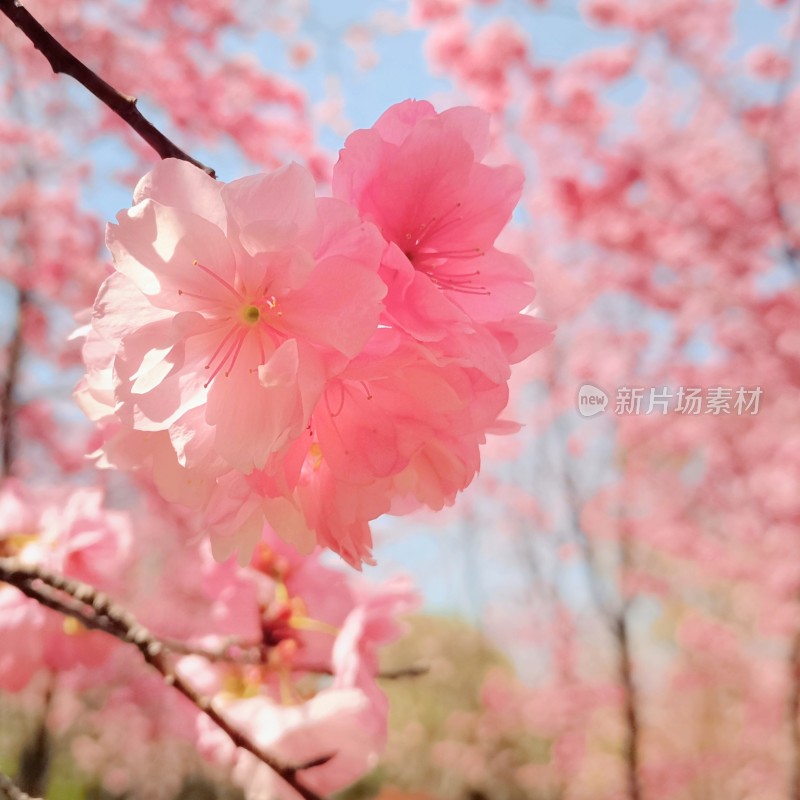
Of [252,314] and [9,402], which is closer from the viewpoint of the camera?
[252,314]

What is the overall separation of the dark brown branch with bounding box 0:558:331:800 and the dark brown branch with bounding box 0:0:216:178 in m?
0.30

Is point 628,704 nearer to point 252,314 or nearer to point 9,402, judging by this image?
point 9,402

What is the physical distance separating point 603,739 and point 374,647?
5.01m

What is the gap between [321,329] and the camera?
348mm

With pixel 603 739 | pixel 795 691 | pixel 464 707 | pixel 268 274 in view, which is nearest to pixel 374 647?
pixel 268 274

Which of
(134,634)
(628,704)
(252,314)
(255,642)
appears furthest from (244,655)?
(628,704)

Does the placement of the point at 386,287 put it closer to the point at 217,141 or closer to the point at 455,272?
the point at 455,272

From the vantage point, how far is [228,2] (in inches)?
123

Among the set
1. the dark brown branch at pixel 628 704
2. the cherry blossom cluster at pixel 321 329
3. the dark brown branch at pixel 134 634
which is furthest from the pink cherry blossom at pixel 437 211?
the dark brown branch at pixel 628 704

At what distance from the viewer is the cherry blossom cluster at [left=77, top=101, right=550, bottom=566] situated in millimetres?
345

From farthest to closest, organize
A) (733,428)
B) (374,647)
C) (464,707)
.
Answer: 1. (464,707)
2. (733,428)
3. (374,647)

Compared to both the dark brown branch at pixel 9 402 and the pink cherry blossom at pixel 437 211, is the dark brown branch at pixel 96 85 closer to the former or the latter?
the pink cherry blossom at pixel 437 211

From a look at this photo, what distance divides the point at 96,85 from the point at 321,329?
17 cm

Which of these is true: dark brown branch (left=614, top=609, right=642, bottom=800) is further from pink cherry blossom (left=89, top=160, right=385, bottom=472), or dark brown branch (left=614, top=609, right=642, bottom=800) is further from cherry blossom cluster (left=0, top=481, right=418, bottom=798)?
pink cherry blossom (left=89, top=160, right=385, bottom=472)
